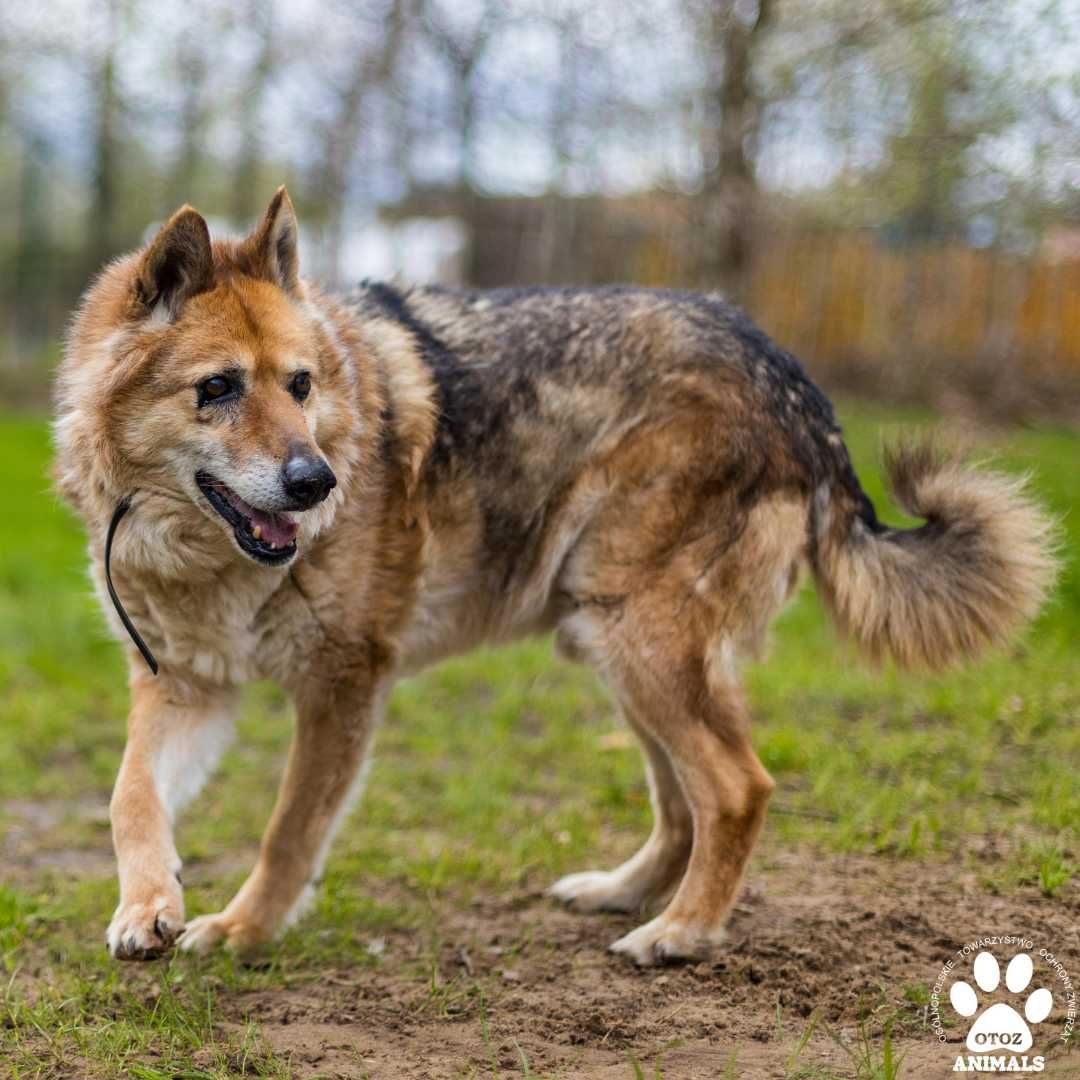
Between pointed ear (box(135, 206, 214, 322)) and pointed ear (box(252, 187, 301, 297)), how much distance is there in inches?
6.8

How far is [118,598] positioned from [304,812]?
0.82 metres

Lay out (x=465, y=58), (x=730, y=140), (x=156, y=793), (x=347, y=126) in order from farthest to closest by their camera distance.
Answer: (x=347, y=126) < (x=465, y=58) < (x=730, y=140) < (x=156, y=793)

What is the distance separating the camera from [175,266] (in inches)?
125

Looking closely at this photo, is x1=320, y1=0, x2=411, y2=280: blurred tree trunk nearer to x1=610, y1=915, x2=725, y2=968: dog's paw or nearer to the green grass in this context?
the green grass

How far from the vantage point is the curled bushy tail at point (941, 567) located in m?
3.69

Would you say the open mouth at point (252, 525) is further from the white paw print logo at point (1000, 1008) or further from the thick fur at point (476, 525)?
the white paw print logo at point (1000, 1008)

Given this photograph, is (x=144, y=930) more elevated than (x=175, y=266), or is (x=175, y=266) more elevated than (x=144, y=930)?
(x=175, y=266)

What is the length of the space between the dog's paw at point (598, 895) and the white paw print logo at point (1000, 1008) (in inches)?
47.8

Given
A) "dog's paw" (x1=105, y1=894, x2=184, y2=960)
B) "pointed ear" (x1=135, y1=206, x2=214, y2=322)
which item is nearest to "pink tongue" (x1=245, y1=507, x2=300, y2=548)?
"pointed ear" (x1=135, y1=206, x2=214, y2=322)

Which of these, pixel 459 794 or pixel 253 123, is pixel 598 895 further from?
pixel 253 123

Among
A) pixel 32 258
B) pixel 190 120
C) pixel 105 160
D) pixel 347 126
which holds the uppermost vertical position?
pixel 190 120

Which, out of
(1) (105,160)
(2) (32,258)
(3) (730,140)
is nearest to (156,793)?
(3) (730,140)

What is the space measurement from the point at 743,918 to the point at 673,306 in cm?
191

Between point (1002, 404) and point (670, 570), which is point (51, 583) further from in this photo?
point (1002, 404)
